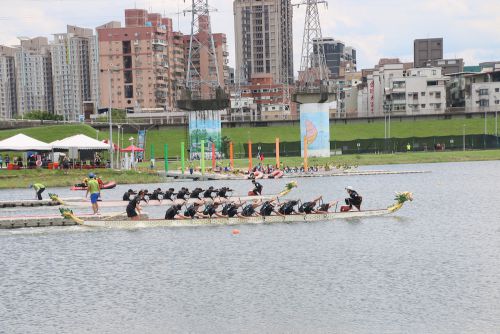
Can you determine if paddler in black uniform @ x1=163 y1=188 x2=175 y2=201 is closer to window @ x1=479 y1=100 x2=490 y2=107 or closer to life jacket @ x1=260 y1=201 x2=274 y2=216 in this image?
life jacket @ x1=260 y1=201 x2=274 y2=216

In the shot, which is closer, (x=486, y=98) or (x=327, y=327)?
(x=327, y=327)

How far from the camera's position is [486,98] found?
17112 cm

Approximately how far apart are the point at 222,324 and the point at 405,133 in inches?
5015

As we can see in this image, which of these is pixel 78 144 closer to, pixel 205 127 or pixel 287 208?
pixel 287 208

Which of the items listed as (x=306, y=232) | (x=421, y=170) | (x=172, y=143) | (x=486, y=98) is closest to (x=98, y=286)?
(x=306, y=232)

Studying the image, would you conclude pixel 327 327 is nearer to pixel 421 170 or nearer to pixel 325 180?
pixel 325 180

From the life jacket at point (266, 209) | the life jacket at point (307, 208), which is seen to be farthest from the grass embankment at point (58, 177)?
the life jacket at point (307, 208)

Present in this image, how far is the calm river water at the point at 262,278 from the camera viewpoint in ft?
84.3

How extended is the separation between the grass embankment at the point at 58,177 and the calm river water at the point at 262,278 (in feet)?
117

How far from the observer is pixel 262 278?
106 feet

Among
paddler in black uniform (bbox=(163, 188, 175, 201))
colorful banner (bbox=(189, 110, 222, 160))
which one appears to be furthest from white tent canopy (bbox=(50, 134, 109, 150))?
colorful banner (bbox=(189, 110, 222, 160))

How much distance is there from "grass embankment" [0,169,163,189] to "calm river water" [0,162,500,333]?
3559 centimetres

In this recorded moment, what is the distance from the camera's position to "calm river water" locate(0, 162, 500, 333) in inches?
1012

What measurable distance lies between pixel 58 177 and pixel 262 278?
172ft
